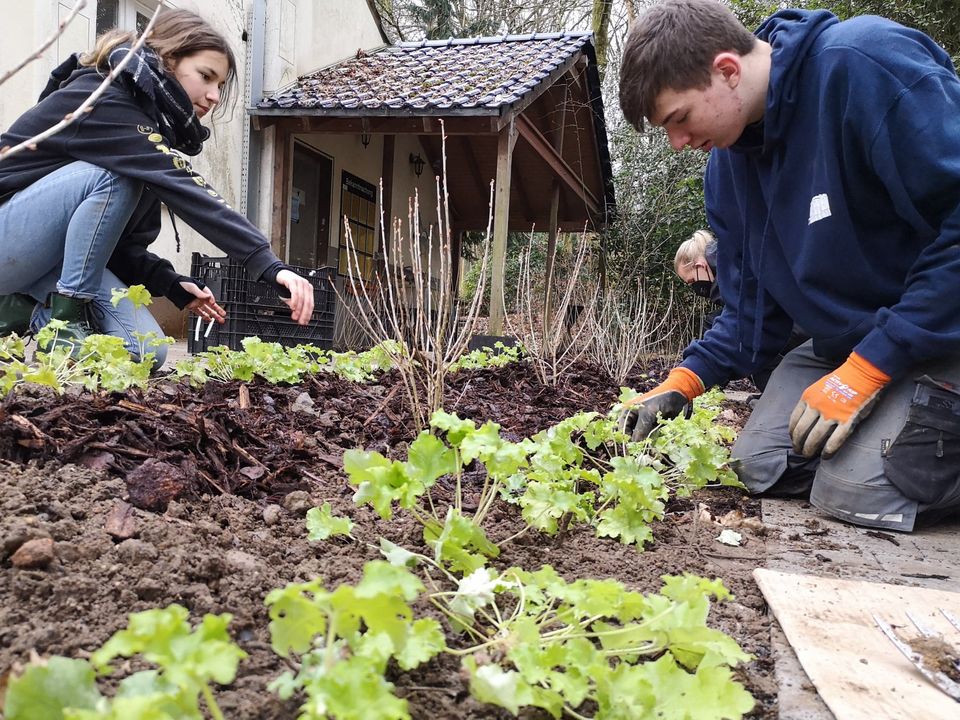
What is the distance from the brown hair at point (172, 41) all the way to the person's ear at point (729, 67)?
6.81 feet

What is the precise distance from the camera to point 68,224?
306 centimetres

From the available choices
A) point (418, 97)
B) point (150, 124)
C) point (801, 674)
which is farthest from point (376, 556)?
point (418, 97)

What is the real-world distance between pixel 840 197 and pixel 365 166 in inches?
397

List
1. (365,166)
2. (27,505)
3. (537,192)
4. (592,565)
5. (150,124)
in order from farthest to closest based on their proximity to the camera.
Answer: (537,192) < (365,166) < (150,124) < (592,565) < (27,505)

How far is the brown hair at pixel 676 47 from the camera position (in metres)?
2.30

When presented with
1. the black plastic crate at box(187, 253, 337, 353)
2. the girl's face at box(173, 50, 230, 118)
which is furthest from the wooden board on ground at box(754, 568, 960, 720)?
the black plastic crate at box(187, 253, 337, 353)

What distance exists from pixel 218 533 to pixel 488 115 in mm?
6764

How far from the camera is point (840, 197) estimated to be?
2396mm

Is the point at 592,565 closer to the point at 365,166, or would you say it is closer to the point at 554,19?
the point at 365,166

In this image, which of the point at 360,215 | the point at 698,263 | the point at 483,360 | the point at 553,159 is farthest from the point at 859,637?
the point at 360,215

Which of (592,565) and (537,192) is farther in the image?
(537,192)

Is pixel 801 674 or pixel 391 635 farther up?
pixel 391 635

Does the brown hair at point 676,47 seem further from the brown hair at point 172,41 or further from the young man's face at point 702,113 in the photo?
the brown hair at point 172,41

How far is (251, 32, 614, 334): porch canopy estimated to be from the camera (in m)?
7.96
